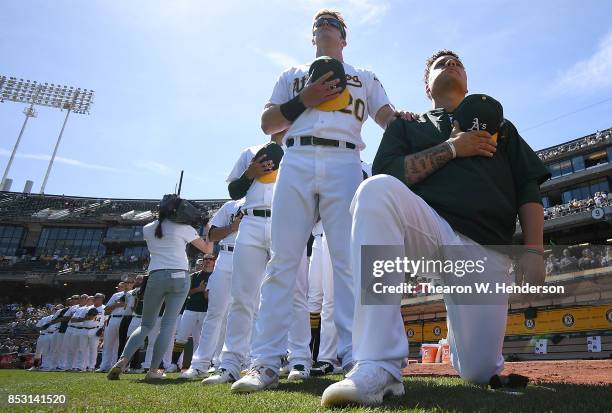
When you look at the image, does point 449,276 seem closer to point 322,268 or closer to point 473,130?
point 473,130

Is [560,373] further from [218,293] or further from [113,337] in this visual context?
[113,337]

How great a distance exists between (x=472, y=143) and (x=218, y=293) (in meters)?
4.22

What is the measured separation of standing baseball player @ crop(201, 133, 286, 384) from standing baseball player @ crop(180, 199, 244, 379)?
3.63ft

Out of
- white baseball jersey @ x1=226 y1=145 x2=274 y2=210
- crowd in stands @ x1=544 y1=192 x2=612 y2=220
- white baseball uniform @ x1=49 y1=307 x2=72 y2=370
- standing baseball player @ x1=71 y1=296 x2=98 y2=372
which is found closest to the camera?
white baseball jersey @ x1=226 y1=145 x2=274 y2=210

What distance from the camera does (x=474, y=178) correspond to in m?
2.24

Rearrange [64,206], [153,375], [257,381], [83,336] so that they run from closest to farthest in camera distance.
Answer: [257,381] → [153,375] → [83,336] → [64,206]

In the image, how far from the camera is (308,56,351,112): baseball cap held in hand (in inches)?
124

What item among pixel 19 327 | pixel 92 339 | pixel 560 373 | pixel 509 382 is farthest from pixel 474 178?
pixel 19 327

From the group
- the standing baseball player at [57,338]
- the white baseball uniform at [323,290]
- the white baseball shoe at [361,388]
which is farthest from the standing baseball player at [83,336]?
the white baseball shoe at [361,388]

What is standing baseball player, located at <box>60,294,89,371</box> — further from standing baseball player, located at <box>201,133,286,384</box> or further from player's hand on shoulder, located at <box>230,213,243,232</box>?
standing baseball player, located at <box>201,133,286,384</box>

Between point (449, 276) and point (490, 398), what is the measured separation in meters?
0.62

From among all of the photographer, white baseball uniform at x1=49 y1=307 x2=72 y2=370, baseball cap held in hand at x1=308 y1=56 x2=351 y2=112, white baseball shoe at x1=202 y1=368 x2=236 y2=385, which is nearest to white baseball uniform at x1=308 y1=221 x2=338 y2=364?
white baseball shoe at x1=202 y1=368 x2=236 y2=385

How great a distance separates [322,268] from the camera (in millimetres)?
5953

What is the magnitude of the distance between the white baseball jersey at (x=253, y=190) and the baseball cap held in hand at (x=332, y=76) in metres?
1.34
